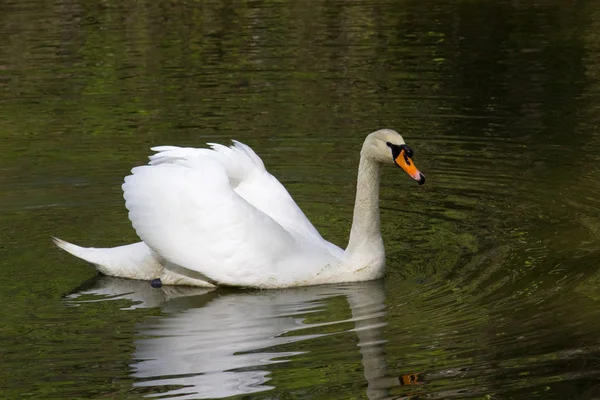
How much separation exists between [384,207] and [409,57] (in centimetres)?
735

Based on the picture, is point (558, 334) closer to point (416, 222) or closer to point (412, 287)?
point (412, 287)

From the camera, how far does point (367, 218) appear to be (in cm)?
900

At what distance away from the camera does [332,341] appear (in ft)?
25.4

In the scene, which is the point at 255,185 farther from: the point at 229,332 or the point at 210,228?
the point at 229,332

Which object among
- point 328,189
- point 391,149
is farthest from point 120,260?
point 328,189

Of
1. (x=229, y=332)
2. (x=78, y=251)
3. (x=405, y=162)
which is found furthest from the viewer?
(x=78, y=251)

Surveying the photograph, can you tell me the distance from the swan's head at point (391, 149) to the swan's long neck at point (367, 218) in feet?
0.54

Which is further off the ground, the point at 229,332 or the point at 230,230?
the point at 230,230

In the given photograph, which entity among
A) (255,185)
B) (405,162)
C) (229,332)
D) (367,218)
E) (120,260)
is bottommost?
(229,332)

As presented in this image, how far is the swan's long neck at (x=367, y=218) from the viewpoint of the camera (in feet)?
29.5

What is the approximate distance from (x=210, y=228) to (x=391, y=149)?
1314mm

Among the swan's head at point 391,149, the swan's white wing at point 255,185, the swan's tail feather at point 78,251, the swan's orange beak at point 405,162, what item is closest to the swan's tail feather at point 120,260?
the swan's tail feather at point 78,251

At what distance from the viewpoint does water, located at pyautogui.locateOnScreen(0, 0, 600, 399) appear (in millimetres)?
7344

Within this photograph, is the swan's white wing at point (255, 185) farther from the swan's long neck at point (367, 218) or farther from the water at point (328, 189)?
the water at point (328, 189)
